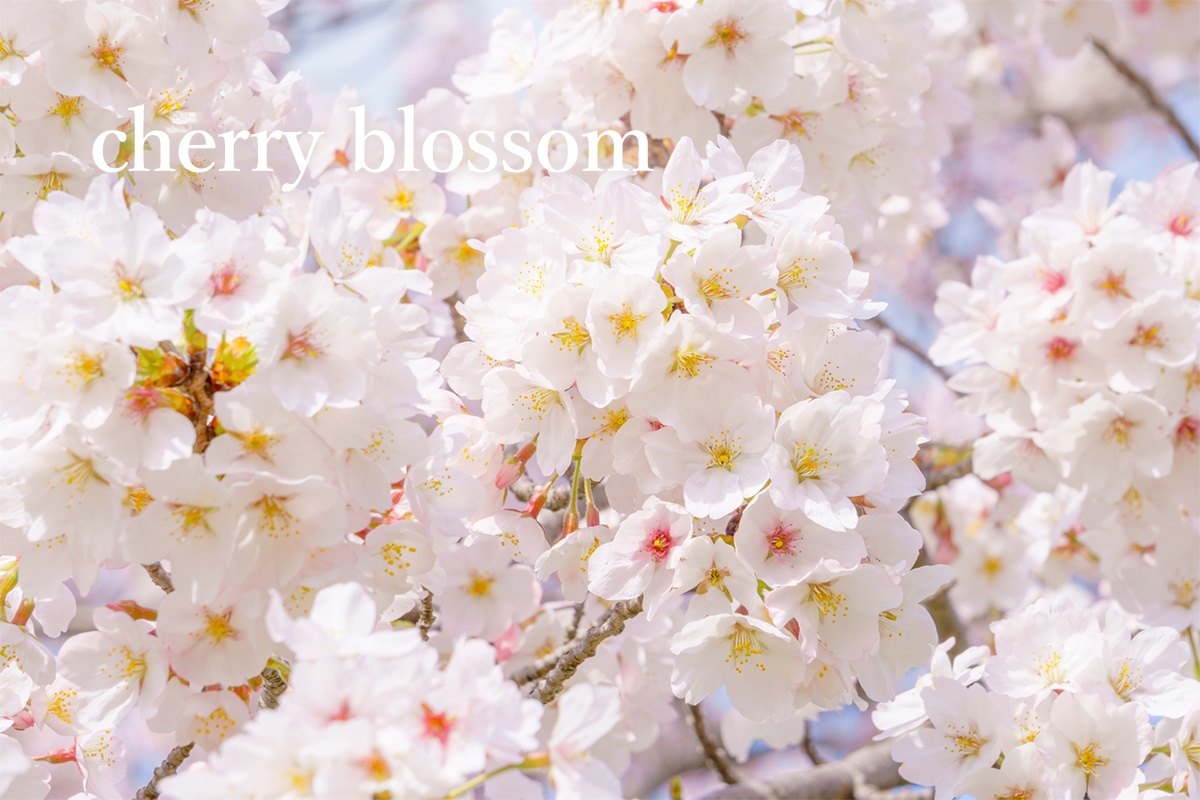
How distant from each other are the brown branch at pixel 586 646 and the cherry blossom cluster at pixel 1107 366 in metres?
1.28

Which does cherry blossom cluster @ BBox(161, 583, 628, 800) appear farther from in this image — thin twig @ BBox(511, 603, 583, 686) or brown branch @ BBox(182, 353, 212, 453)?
thin twig @ BBox(511, 603, 583, 686)

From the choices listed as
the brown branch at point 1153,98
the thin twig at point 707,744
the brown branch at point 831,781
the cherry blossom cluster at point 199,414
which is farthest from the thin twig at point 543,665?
the brown branch at point 1153,98

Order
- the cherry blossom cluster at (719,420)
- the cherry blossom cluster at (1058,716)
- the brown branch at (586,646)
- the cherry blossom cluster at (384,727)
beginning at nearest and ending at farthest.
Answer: the cherry blossom cluster at (384,727), the cherry blossom cluster at (719,420), the cherry blossom cluster at (1058,716), the brown branch at (586,646)

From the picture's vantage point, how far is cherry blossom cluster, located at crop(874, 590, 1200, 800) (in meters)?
1.73

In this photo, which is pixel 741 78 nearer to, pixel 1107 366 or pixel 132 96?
pixel 1107 366

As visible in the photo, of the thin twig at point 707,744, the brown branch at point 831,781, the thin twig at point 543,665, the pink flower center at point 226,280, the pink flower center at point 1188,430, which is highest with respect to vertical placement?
the pink flower center at point 226,280

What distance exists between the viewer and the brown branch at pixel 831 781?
259 cm

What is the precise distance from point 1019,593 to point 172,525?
11.5ft

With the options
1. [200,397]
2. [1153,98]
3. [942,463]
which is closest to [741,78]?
[200,397]

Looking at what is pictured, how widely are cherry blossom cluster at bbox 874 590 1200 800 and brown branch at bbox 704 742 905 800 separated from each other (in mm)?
768

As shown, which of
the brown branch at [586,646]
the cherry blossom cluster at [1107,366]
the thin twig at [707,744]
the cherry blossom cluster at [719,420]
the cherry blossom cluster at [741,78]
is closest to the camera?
the cherry blossom cluster at [719,420]

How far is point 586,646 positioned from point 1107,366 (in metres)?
1.46

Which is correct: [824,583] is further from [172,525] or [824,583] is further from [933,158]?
[933,158]

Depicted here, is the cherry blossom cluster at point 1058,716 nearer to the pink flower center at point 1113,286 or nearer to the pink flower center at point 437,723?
the pink flower center at point 1113,286
